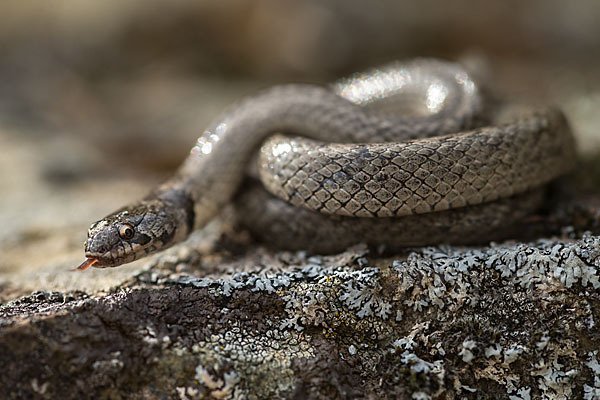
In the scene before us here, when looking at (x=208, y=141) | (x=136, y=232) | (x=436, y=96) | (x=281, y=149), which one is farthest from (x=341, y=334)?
(x=436, y=96)

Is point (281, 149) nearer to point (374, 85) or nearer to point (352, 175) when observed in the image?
point (352, 175)

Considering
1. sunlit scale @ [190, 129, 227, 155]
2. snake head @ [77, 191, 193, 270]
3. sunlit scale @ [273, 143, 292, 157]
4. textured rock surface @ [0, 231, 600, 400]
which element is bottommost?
textured rock surface @ [0, 231, 600, 400]

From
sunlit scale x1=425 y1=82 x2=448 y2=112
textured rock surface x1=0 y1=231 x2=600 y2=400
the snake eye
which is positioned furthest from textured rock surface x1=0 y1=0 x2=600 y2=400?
sunlit scale x1=425 y1=82 x2=448 y2=112

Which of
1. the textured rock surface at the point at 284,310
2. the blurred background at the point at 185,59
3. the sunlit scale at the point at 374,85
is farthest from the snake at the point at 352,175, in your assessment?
the blurred background at the point at 185,59

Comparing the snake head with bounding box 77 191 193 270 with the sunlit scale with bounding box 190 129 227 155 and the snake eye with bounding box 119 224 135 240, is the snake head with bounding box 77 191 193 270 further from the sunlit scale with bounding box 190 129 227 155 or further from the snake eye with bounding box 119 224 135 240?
the sunlit scale with bounding box 190 129 227 155

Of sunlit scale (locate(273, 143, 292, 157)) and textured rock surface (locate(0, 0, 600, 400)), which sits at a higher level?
sunlit scale (locate(273, 143, 292, 157))

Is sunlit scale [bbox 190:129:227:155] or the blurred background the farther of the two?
the blurred background

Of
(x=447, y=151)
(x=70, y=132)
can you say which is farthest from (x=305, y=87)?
(x=70, y=132)

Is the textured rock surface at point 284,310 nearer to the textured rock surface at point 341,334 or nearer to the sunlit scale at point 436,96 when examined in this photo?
the textured rock surface at point 341,334
